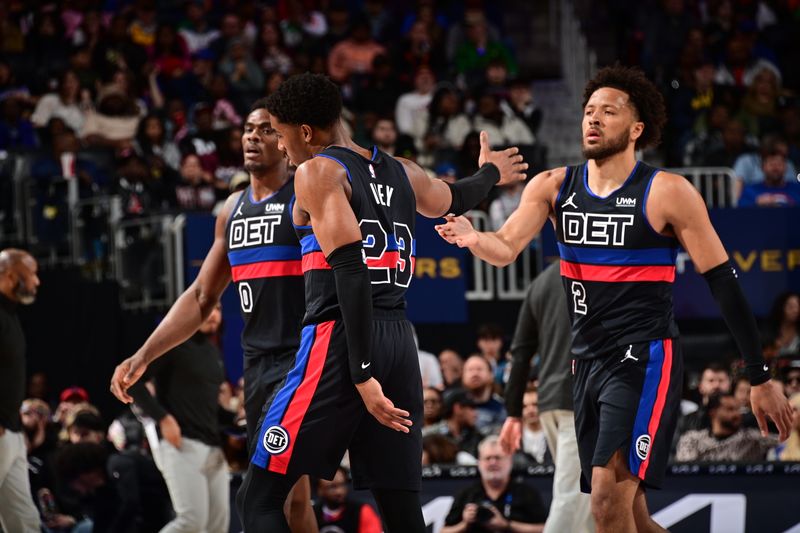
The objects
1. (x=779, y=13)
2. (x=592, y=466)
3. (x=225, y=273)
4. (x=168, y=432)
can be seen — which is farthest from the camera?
(x=779, y=13)

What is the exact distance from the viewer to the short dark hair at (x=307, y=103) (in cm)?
488

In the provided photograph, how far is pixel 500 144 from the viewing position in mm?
13695

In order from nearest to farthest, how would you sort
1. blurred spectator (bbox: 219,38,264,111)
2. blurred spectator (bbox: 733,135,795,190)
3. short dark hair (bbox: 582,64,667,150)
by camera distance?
short dark hair (bbox: 582,64,667,150) < blurred spectator (bbox: 733,135,795,190) < blurred spectator (bbox: 219,38,264,111)

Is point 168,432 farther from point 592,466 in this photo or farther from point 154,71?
point 154,71

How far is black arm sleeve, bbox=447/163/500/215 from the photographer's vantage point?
5320 mm

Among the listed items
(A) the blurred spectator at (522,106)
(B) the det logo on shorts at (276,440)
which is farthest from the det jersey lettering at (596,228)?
(A) the blurred spectator at (522,106)

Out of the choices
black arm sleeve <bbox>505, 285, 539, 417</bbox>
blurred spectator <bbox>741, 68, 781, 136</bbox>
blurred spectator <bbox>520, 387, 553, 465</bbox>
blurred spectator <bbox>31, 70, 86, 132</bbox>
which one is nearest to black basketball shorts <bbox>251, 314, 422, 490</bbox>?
black arm sleeve <bbox>505, 285, 539, 417</bbox>

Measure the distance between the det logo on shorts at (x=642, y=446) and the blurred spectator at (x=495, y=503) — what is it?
274cm

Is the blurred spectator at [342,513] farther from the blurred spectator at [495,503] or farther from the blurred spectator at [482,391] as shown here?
the blurred spectator at [482,391]

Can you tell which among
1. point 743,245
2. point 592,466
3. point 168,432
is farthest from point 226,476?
point 743,245

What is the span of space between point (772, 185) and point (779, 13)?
16.3 feet

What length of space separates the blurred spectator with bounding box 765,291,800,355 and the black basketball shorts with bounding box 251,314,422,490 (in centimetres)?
718

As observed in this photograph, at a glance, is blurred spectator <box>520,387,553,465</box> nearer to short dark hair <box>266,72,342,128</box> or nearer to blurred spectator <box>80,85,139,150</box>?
short dark hair <box>266,72,342,128</box>

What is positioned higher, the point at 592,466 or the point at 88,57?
the point at 88,57
